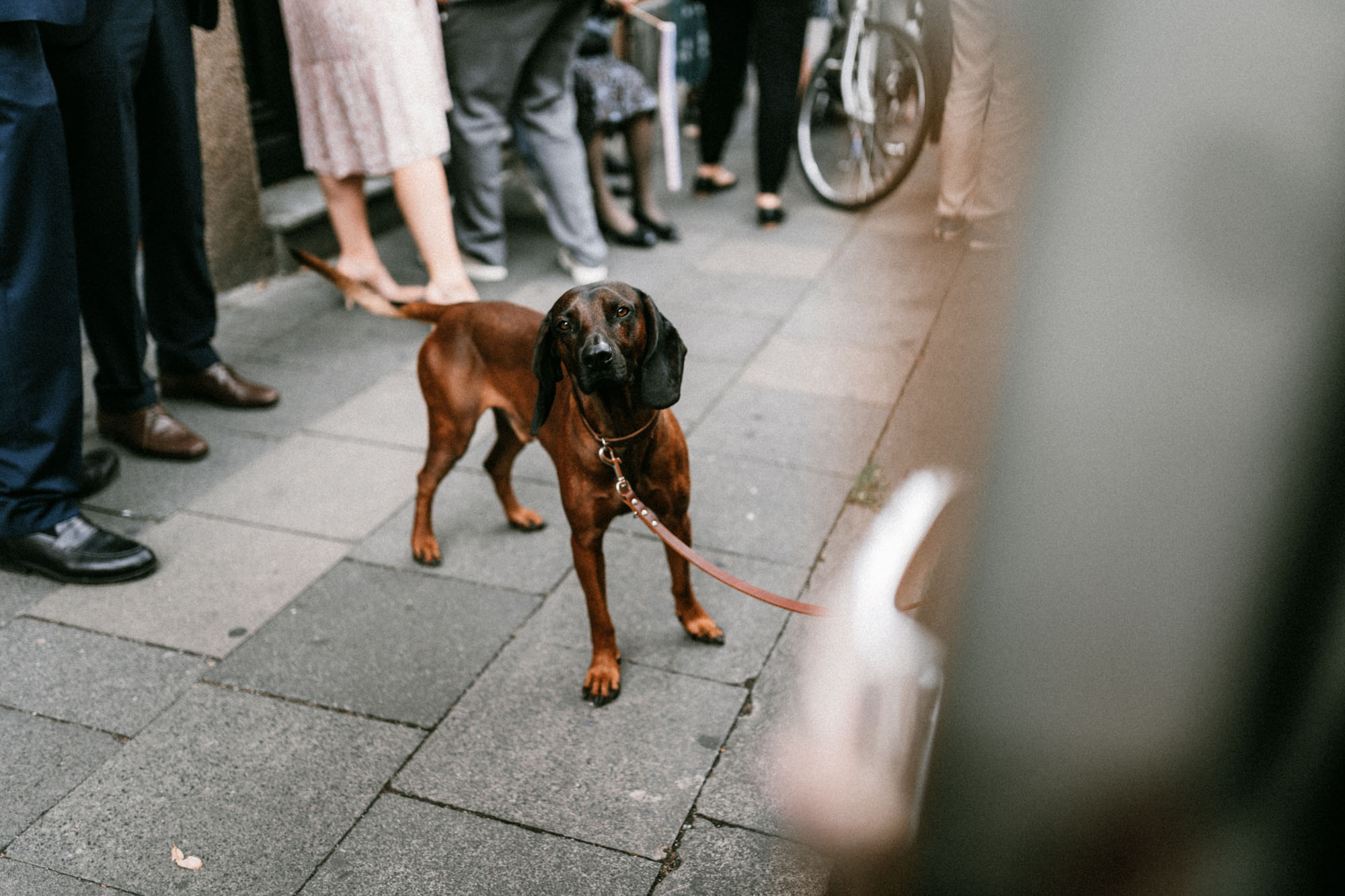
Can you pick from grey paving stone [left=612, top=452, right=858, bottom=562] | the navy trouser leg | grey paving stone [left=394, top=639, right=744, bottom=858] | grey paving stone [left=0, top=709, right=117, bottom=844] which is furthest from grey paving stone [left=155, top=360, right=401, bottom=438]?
grey paving stone [left=394, top=639, right=744, bottom=858]

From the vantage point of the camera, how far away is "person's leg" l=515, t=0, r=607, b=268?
501cm

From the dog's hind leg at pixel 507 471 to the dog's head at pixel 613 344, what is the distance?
0.91 m

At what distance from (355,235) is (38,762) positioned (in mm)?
2860

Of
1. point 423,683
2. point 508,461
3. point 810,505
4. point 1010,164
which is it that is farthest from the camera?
point 810,505

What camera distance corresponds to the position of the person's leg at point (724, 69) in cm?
596

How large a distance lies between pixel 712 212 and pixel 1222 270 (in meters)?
5.92

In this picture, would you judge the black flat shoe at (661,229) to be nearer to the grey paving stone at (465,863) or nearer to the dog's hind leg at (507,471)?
the dog's hind leg at (507,471)

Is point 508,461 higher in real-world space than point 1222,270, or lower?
lower

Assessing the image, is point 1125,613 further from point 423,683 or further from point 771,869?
point 423,683

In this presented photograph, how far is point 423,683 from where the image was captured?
8.48 feet

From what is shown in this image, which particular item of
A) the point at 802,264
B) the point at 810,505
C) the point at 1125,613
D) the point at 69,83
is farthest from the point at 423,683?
the point at 802,264

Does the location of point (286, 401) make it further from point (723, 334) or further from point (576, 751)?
point (576, 751)

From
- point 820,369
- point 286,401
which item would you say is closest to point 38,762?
point 286,401

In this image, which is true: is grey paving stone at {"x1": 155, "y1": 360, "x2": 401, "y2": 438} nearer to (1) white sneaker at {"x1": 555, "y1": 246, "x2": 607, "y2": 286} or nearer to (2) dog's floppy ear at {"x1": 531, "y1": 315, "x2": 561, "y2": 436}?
(1) white sneaker at {"x1": 555, "y1": 246, "x2": 607, "y2": 286}
